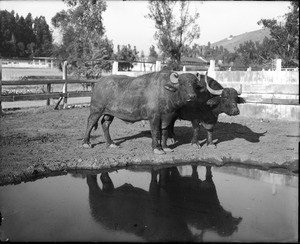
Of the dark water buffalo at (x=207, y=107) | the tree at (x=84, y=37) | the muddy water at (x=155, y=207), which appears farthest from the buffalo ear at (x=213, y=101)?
the tree at (x=84, y=37)

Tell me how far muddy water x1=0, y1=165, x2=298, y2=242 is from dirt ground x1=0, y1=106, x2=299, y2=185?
44 centimetres

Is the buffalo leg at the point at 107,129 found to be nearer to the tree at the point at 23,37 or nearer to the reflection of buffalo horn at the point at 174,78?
the reflection of buffalo horn at the point at 174,78

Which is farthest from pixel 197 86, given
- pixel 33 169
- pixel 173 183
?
pixel 33 169

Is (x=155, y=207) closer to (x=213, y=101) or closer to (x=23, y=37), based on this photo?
(x=213, y=101)

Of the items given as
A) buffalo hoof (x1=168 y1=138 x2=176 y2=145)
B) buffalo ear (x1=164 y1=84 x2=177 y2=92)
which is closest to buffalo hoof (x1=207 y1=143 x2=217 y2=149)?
buffalo hoof (x1=168 y1=138 x2=176 y2=145)

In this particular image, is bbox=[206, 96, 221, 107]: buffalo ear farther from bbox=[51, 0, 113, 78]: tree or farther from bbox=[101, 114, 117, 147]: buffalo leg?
bbox=[51, 0, 113, 78]: tree

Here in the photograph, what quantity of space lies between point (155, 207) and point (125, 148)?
3.29 m

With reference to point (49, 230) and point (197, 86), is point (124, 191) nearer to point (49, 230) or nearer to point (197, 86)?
point (49, 230)

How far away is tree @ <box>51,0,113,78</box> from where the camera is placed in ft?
78.1

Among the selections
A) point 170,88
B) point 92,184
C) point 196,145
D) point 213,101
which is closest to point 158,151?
point 196,145

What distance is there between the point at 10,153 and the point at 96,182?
2.31 meters

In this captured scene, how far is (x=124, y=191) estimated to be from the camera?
561 centimetres

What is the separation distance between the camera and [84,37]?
2953cm

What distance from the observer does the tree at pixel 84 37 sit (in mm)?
23819
